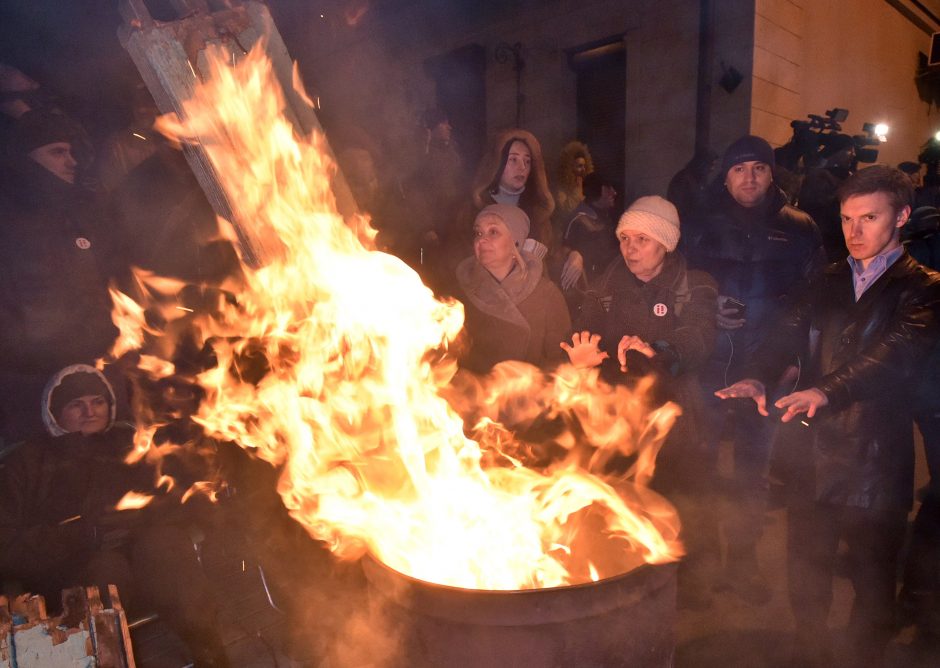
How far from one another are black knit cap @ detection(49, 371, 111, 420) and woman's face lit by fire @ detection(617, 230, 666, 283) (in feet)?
10.4

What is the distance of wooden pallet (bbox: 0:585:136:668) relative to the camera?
7.45 ft

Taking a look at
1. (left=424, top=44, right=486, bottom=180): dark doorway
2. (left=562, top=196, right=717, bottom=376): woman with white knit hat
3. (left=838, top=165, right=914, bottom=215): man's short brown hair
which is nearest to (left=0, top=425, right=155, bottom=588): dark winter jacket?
(left=562, top=196, right=717, bottom=376): woman with white knit hat

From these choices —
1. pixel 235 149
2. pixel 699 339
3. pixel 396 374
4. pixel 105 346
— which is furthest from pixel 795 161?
pixel 105 346

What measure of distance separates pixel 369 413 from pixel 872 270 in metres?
2.50

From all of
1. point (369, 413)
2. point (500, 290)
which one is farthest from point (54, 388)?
point (500, 290)

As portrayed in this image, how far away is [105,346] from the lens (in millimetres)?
3982

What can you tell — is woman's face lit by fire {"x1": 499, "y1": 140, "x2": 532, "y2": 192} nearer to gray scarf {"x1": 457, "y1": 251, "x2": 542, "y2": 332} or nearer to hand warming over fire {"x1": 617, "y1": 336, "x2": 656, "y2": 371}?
gray scarf {"x1": 457, "y1": 251, "x2": 542, "y2": 332}

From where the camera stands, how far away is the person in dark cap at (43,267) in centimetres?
374

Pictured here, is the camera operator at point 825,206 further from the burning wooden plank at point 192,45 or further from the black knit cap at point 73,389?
the black knit cap at point 73,389

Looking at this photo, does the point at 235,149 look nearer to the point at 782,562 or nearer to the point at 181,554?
Result: the point at 181,554

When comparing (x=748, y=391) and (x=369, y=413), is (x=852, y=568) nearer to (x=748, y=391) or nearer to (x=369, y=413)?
(x=748, y=391)

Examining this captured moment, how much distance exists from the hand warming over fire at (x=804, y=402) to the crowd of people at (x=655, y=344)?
10mm

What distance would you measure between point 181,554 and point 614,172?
811cm

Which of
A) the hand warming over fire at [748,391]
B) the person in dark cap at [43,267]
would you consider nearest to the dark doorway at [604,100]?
the hand warming over fire at [748,391]
